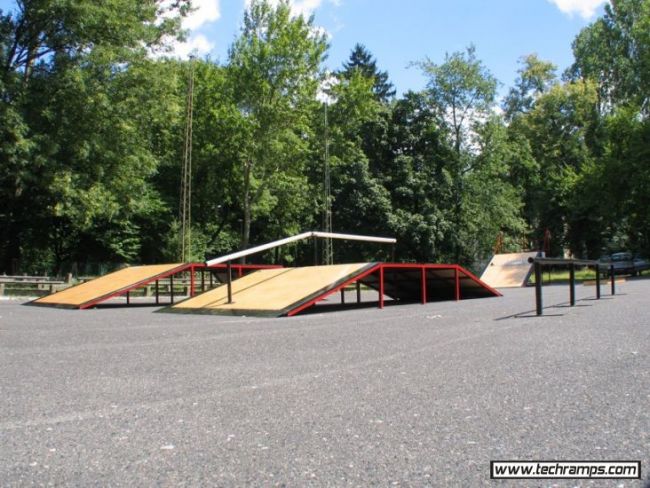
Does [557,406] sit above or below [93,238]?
below

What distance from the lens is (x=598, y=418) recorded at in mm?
3830

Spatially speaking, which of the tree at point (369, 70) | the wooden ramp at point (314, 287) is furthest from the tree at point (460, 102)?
the wooden ramp at point (314, 287)

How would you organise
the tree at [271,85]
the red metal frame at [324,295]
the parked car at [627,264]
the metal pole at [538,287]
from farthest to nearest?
the parked car at [627,264] → the tree at [271,85] → the red metal frame at [324,295] → the metal pole at [538,287]

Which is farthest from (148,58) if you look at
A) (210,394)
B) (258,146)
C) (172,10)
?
(210,394)

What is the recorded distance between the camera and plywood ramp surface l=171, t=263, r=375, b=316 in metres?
12.4

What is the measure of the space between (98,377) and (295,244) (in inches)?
1424

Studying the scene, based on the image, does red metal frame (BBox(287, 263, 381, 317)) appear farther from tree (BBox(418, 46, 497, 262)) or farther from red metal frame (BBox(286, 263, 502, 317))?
tree (BBox(418, 46, 497, 262))

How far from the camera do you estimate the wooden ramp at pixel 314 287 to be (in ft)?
40.8

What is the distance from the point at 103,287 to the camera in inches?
653

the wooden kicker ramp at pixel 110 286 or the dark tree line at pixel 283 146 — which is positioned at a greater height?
the dark tree line at pixel 283 146

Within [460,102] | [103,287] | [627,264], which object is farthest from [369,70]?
[103,287]

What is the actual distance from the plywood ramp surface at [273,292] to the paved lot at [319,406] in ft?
12.1

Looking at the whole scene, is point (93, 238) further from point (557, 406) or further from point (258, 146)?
point (557, 406)

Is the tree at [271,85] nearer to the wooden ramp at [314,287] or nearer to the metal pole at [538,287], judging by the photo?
the wooden ramp at [314,287]
